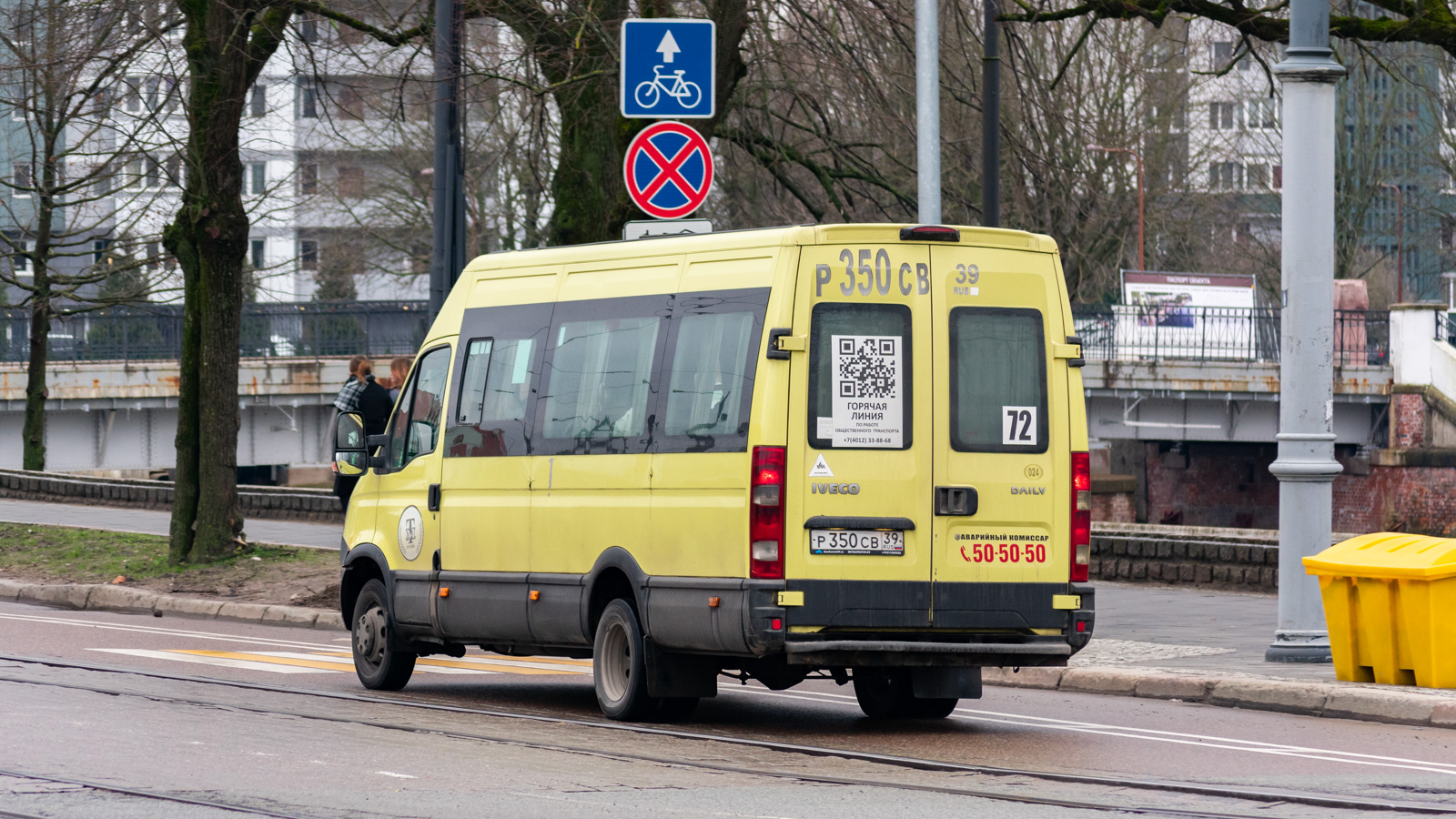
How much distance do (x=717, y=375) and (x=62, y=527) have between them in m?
16.9

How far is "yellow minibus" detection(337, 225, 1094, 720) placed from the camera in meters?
9.80

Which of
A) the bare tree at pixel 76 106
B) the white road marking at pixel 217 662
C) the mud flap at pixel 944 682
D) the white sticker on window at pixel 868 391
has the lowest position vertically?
the white road marking at pixel 217 662

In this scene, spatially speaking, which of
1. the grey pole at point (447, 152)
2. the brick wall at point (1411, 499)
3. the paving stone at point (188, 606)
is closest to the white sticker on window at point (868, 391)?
the grey pole at point (447, 152)

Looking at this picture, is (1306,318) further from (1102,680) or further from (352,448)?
(352,448)

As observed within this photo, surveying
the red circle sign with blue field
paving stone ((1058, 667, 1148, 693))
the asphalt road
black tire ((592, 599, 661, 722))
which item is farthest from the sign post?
paving stone ((1058, 667, 1148, 693))

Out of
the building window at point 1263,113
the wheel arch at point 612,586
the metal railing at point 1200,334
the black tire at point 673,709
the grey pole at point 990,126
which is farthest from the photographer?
the building window at point 1263,113

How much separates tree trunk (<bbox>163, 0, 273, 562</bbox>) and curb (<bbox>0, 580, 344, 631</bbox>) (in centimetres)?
117

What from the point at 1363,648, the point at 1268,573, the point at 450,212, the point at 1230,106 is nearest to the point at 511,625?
the point at 1363,648

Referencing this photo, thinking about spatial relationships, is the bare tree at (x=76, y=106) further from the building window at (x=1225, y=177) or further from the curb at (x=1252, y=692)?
the building window at (x=1225, y=177)

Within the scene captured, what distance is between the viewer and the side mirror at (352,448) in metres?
12.9

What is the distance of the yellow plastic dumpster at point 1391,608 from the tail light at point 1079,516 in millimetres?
2527

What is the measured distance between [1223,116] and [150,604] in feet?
161

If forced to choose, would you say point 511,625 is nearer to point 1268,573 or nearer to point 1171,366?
point 1268,573

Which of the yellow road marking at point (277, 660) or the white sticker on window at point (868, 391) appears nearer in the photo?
the white sticker on window at point (868, 391)
